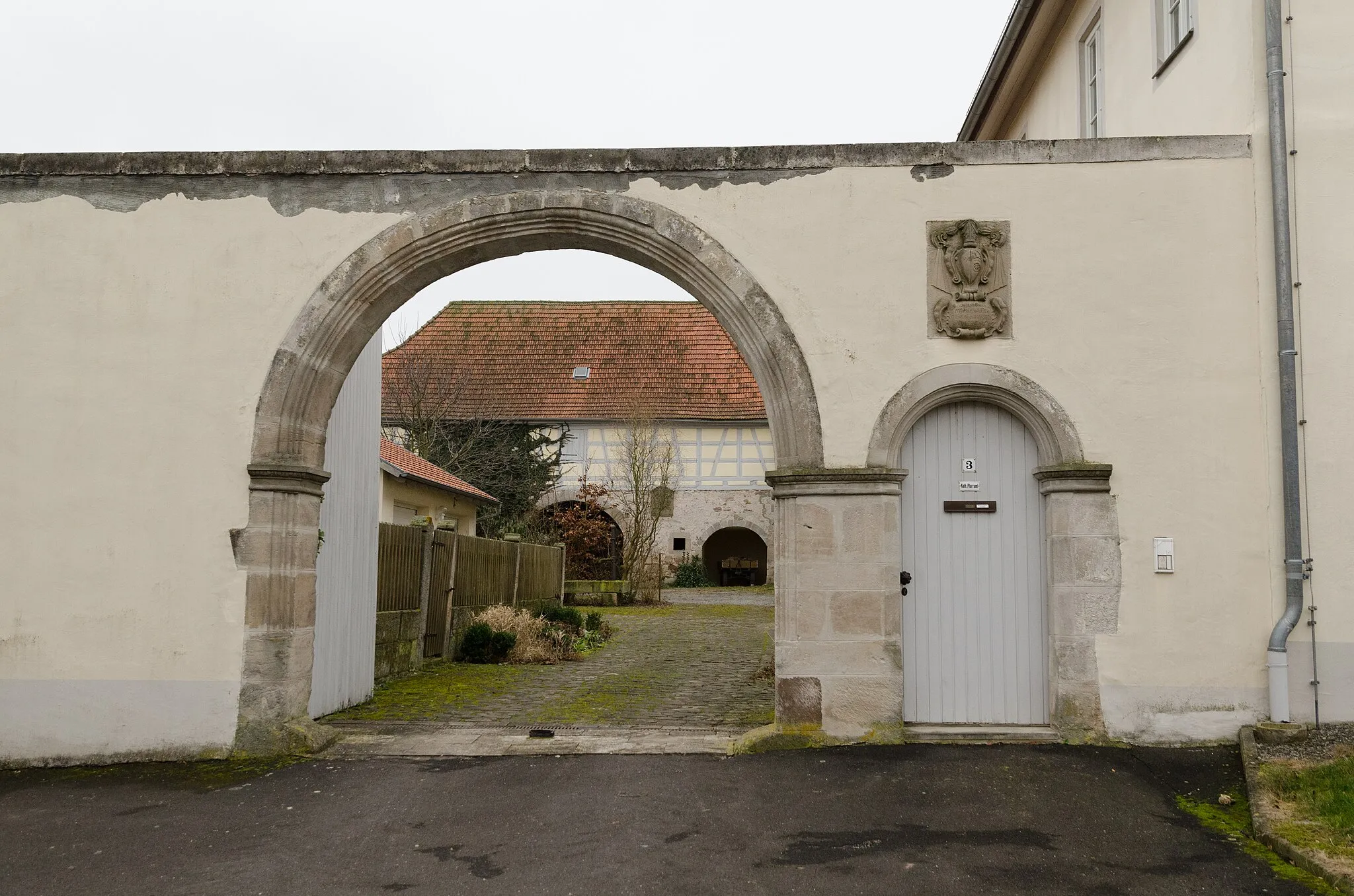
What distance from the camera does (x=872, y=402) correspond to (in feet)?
22.9

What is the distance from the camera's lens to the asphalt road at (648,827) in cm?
463

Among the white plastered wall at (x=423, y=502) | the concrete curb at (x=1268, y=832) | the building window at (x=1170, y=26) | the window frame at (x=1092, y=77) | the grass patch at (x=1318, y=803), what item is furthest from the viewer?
the white plastered wall at (x=423, y=502)

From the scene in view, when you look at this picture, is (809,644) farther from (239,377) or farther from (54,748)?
(54,748)

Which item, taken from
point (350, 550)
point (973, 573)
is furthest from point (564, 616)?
point (973, 573)

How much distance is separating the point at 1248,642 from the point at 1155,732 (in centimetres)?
80

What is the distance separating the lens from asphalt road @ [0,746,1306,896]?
463 centimetres

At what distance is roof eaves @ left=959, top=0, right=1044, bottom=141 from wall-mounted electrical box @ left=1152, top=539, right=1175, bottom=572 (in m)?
6.52

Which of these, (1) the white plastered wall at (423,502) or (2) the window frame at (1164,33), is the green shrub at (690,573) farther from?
(2) the window frame at (1164,33)

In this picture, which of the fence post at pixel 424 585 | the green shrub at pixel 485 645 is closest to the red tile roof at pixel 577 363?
the green shrub at pixel 485 645

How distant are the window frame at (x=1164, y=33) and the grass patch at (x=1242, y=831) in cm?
549

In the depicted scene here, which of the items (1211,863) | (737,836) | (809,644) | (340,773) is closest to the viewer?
(1211,863)

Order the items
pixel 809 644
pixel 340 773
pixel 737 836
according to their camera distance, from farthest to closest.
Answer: pixel 809 644
pixel 340 773
pixel 737 836

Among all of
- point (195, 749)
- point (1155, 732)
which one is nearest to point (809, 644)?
point (1155, 732)

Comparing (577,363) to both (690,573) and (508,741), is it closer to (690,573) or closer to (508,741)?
(690,573)
